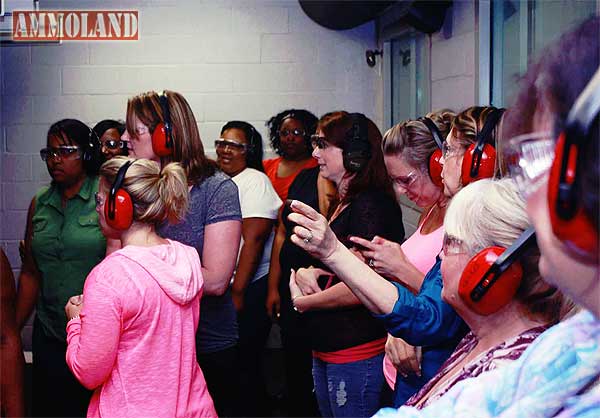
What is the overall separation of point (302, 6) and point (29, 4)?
203 cm

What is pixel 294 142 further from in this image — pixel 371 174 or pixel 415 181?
pixel 415 181

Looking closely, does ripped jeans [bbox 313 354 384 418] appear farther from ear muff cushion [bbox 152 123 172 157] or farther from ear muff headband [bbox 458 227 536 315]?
ear muff headband [bbox 458 227 536 315]

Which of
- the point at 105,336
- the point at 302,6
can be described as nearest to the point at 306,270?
the point at 105,336

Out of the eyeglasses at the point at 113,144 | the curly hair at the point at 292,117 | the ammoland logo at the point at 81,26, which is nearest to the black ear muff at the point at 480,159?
the eyeglasses at the point at 113,144

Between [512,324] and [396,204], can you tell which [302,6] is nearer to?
[396,204]

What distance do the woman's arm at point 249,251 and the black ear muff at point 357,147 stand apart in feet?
3.75

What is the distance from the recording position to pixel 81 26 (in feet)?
15.4

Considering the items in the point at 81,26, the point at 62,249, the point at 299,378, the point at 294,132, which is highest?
the point at 81,26

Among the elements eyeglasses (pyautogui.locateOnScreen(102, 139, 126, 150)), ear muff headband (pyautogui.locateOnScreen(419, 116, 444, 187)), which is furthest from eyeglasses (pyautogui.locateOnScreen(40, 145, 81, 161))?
ear muff headband (pyautogui.locateOnScreen(419, 116, 444, 187))

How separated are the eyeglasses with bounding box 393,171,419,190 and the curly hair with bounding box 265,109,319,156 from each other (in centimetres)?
172

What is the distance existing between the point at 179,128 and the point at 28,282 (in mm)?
999

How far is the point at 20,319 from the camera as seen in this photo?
9.16ft

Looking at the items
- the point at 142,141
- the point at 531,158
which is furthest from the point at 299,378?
the point at 531,158

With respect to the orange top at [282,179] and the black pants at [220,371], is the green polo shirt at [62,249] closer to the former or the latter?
the black pants at [220,371]
